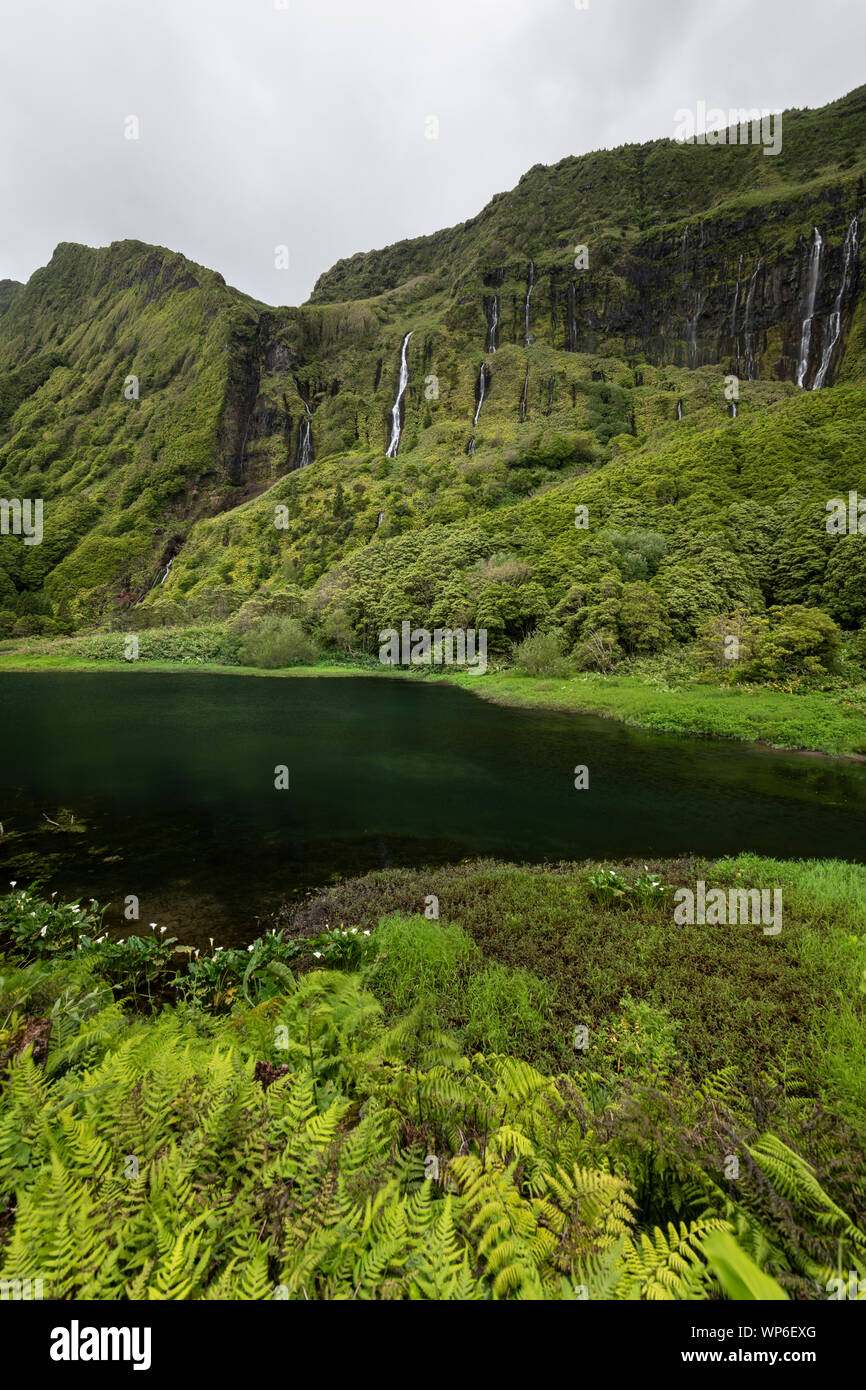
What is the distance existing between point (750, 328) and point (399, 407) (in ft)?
267

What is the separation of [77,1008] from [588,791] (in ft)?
50.4

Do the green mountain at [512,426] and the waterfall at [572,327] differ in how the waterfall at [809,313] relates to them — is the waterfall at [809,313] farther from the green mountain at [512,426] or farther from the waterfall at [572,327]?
the waterfall at [572,327]

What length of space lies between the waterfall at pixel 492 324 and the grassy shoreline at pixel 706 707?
121845mm

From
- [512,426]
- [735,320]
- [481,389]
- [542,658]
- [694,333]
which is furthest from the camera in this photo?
[694,333]

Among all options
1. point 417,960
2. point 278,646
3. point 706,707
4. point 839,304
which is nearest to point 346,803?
point 417,960

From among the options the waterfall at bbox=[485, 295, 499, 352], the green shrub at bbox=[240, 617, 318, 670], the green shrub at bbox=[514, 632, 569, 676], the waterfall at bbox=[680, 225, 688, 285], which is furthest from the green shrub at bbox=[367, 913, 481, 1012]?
the waterfall at bbox=[680, 225, 688, 285]

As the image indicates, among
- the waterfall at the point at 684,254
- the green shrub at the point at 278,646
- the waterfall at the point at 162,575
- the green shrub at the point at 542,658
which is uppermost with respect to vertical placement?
the waterfall at the point at 684,254

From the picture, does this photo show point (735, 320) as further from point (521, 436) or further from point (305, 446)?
point (305, 446)

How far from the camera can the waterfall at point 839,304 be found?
98125 millimetres

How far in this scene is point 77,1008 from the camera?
4.94m

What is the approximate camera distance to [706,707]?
29734mm

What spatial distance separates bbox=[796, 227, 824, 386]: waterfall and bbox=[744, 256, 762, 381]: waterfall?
9211 mm

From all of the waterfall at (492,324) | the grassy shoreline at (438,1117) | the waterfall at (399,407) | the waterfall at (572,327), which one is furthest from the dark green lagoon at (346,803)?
the waterfall at (572,327)

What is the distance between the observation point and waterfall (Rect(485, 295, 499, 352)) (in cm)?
13362
